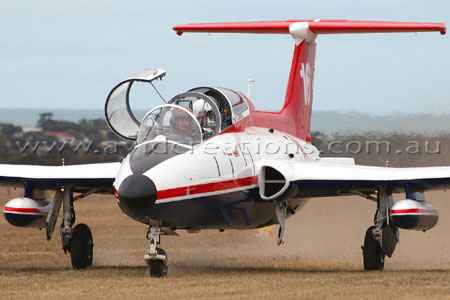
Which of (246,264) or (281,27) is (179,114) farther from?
(281,27)

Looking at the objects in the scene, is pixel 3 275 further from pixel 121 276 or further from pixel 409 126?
pixel 409 126

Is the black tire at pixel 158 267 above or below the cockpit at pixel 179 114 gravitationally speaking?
below

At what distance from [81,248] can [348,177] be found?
5.17 m

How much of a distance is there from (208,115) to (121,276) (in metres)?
3.08

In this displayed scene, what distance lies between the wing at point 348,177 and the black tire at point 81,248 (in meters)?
3.78

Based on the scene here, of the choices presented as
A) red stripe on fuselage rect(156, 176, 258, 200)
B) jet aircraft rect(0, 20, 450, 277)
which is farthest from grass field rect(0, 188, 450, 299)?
red stripe on fuselage rect(156, 176, 258, 200)

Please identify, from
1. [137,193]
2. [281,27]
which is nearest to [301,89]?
[281,27]

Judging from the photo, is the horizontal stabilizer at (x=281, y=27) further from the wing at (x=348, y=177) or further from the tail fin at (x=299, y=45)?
the wing at (x=348, y=177)

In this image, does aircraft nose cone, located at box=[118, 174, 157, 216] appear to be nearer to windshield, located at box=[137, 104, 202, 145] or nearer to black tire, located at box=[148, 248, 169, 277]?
black tire, located at box=[148, 248, 169, 277]

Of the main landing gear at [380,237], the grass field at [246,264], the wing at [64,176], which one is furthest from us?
the wing at [64,176]

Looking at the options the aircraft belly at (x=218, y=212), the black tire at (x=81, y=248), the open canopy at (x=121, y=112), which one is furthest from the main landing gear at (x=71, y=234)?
the aircraft belly at (x=218, y=212)

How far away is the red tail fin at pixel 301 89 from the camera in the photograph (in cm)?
2162

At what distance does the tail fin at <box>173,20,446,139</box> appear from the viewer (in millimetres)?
21141

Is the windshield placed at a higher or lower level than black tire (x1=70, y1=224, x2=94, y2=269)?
higher
